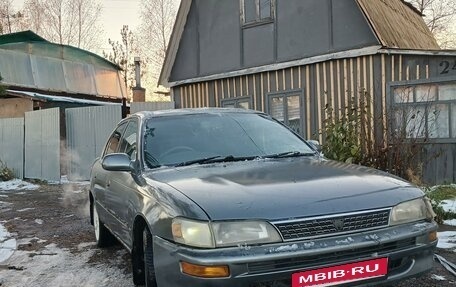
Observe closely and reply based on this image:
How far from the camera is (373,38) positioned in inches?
423

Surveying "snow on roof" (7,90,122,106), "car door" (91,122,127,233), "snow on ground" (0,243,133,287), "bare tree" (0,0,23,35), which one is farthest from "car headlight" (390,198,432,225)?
"bare tree" (0,0,23,35)

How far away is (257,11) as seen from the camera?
13164 mm

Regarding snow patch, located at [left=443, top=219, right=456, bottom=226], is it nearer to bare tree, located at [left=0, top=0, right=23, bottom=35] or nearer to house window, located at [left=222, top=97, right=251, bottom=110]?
house window, located at [left=222, top=97, right=251, bottom=110]

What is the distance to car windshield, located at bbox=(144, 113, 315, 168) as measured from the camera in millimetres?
4199

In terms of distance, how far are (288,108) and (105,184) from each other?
8103 millimetres

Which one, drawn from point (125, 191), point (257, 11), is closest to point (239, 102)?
point (257, 11)

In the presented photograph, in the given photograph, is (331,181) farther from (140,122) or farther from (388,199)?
(140,122)

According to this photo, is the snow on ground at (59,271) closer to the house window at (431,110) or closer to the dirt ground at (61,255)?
the dirt ground at (61,255)

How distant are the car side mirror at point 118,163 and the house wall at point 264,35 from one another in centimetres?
804

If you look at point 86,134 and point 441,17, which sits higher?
point 441,17

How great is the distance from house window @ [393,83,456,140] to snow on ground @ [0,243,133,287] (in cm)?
664

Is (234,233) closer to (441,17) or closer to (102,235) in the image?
(102,235)

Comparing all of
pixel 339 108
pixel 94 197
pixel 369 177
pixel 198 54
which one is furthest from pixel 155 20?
pixel 369 177

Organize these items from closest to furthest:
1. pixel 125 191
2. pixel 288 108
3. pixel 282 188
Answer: pixel 282 188 → pixel 125 191 → pixel 288 108
